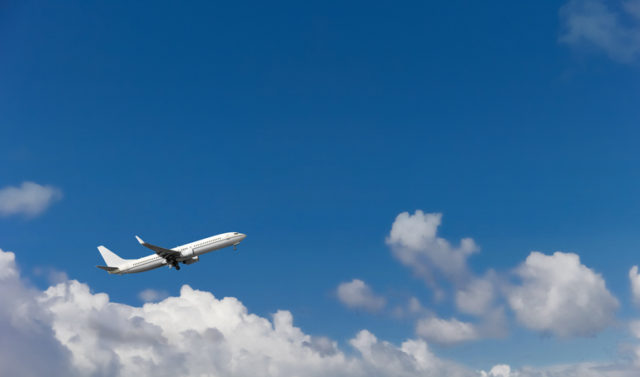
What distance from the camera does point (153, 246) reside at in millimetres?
199750
